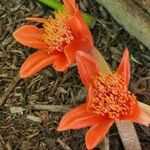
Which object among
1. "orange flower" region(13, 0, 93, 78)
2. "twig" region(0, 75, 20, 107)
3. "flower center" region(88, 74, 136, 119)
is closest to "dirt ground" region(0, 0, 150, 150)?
"twig" region(0, 75, 20, 107)

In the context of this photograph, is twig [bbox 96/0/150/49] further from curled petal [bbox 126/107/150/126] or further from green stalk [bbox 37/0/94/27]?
curled petal [bbox 126/107/150/126]

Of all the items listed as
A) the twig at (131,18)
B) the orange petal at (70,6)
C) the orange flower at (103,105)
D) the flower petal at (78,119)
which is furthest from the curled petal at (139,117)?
the twig at (131,18)

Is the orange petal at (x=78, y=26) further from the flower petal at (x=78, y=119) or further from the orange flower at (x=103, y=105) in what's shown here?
the flower petal at (x=78, y=119)

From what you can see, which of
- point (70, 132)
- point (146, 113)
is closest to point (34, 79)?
point (70, 132)

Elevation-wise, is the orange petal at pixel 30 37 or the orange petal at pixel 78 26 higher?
the orange petal at pixel 78 26

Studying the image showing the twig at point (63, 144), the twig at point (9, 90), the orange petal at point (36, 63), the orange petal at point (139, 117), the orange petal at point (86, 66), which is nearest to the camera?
the orange petal at point (139, 117)

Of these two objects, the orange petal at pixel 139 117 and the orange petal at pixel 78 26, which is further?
the orange petal at pixel 78 26

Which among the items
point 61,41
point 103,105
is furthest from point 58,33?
point 103,105

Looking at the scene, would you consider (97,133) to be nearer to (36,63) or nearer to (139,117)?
(139,117)

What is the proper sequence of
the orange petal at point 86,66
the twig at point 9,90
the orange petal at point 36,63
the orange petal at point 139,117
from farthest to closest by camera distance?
1. the twig at point 9,90
2. the orange petal at point 36,63
3. the orange petal at point 86,66
4. the orange petal at point 139,117
